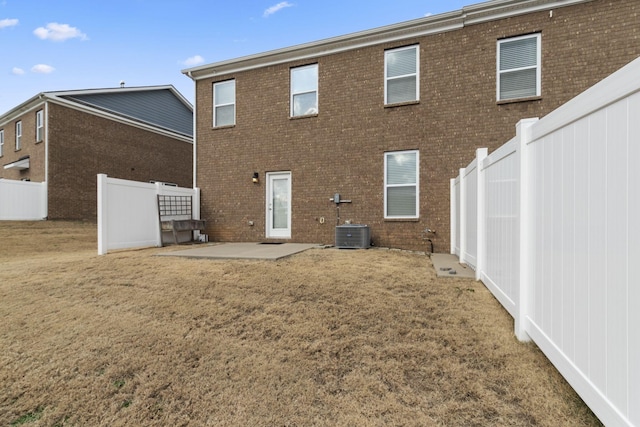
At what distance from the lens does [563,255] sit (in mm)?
2045

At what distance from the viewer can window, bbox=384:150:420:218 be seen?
8.46 meters

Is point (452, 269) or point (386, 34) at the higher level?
point (386, 34)

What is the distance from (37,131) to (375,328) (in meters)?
18.9

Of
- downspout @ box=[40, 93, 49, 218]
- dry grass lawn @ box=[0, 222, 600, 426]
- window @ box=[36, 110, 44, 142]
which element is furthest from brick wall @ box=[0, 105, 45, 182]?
dry grass lawn @ box=[0, 222, 600, 426]

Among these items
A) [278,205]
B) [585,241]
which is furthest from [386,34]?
[585,241]

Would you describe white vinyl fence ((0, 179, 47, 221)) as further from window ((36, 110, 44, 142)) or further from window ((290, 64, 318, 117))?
window ((290, 64, 318, 117))

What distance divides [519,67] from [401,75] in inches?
105

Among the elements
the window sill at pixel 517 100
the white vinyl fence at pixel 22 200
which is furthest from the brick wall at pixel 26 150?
the window sill at pixel 517 100

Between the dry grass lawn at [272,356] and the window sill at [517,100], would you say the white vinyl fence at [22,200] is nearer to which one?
the dry grass lawn at [272,356]

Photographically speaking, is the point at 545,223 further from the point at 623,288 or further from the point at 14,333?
the point at 14,333

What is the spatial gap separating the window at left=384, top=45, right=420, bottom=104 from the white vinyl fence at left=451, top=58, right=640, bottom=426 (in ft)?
20.2

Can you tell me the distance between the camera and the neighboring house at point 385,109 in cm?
745

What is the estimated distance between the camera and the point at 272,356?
9.09ft

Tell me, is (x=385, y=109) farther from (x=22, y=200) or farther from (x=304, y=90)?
(x=22, y=200)
